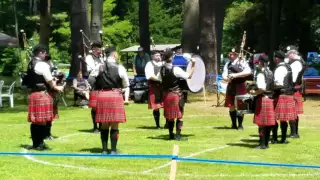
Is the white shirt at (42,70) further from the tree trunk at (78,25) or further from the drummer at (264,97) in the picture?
the tree trunk at (78,25)

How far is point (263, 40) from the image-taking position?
38.0 m

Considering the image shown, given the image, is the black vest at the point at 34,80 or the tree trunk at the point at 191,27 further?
the tree trunk at the point at 191,27

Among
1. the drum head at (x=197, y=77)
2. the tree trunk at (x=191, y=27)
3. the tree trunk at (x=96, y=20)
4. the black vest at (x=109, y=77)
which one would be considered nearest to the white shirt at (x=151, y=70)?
the drum head at (x=197, y=77)

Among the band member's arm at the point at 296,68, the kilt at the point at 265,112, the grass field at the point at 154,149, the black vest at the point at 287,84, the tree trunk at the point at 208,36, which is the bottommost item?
Answer: the grass field at the point at 154,149

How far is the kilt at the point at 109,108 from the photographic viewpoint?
9547mm

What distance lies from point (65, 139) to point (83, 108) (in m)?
6.62

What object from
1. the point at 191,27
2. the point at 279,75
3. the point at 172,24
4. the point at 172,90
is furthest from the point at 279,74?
the point at 172,24

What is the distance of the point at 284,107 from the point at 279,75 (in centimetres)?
71

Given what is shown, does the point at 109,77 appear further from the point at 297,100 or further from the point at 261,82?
the point at 297,100

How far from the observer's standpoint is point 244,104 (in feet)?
40.1

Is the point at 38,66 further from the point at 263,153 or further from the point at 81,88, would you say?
the point at 81,88

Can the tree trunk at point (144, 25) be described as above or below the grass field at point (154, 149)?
above

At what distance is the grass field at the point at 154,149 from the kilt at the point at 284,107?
0.49 m

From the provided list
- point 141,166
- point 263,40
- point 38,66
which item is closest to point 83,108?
point 38,66
